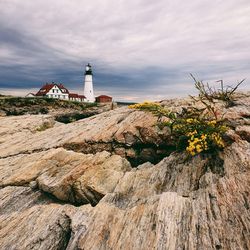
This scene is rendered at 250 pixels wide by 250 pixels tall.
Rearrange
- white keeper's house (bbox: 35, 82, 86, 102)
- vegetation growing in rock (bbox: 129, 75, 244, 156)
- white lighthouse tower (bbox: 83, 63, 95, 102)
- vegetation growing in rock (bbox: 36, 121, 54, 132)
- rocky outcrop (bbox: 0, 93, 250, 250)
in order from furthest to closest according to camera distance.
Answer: white keeper's house (bbox: 35, 82, 86, 102) < white lighthouse tower (bbox: 83, 63, 95, 102) < vegetation growing in rock (bbox: 36, 121, 54, 132) < vegetation growing in rock (bbox: 129, 75, 244, 156) < rocky outcrop (bbox: 0, 93, 250, 250)

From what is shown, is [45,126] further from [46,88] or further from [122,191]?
[46,88]

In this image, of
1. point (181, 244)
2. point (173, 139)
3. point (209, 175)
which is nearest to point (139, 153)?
point (173, 139)

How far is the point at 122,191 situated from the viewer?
1236cm

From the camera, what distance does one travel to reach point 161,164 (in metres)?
13.8

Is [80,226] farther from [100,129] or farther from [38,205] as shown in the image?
[100,129]

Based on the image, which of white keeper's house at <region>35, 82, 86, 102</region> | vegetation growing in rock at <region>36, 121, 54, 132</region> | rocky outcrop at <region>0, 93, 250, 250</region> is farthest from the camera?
white keeper's house at <region>35, 82, 86, 102</region>

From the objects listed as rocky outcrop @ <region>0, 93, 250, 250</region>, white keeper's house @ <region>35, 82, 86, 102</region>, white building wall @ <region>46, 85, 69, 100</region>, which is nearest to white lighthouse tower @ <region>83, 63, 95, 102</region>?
white keeper's house @ <region>35, 82, 86, 102</region>

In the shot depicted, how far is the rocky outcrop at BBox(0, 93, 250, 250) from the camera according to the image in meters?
9.22

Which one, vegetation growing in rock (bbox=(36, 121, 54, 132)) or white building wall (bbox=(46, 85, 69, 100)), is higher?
vegetation growing in rock (bbox=(36, 121, 54, 132))

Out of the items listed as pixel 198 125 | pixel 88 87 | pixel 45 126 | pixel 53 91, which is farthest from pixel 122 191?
pixel 53 91

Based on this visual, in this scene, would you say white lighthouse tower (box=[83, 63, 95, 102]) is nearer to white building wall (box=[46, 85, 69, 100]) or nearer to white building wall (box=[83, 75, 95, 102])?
white building wall (box=[83, 75, 95, 102])

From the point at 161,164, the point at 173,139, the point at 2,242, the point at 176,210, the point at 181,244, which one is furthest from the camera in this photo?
the point at 173,139

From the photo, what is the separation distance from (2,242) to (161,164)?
755 centimetres

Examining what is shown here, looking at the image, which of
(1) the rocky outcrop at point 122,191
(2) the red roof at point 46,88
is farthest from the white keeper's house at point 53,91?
(1) the rocky outcrop at point 122,191
